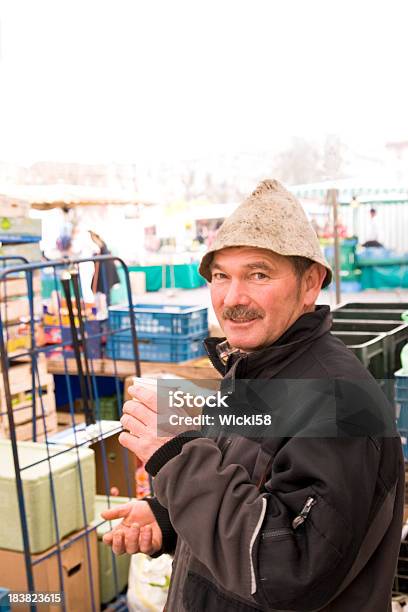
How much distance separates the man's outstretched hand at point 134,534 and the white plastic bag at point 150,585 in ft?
5.26

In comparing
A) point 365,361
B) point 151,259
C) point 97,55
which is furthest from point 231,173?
point 365,361

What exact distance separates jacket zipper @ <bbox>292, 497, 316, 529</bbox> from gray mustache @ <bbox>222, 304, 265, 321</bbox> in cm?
41

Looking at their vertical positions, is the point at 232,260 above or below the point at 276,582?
above

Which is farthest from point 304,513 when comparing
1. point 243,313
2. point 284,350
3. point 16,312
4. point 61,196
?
point 61,196

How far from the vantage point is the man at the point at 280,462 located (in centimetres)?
119

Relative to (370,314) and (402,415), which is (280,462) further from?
(370,314)

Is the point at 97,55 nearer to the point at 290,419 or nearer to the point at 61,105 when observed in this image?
the point at 61,105

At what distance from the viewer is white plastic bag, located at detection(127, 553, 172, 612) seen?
323 cm

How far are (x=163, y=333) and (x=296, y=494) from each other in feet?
14.8

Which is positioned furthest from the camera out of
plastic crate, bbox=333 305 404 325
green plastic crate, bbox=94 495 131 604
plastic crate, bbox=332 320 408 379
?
plastic crate, bbox=333 305 404 325

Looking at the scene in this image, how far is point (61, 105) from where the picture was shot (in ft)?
24.7

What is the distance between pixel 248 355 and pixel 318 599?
47cm

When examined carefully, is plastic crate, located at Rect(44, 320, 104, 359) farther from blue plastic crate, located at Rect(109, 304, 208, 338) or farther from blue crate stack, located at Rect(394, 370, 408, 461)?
blue crate stack, located at Rect(394, 370, 408, 461)

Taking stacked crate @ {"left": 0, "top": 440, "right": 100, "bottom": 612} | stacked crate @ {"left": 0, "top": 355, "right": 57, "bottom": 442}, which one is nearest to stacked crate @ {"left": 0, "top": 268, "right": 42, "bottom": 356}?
stacked crate @ {"left": 0, "top": 355, "right": 57, "bottom": 442}
